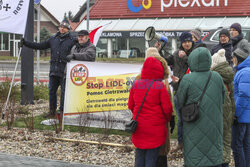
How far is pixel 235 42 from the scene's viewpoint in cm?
811

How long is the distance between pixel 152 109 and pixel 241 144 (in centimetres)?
153

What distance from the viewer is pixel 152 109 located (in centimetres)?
469

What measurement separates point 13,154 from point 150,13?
38.9 meters

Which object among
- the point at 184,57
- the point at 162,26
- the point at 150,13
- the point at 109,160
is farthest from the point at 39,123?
the point at 150,13

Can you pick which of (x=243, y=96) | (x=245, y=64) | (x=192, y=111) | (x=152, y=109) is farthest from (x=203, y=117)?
(x=245, y=64)

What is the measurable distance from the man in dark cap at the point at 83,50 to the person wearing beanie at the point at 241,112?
10.4ft

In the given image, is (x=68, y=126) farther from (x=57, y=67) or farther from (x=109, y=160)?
(x=109, y=160)

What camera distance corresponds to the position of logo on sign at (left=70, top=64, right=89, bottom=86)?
7801 millimetres

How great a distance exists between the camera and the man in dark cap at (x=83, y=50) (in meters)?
7.97

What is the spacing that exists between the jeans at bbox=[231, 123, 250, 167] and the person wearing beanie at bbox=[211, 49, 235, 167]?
38cm

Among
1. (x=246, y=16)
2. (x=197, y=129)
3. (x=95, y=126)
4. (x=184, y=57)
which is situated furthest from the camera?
(x=246, y=16)

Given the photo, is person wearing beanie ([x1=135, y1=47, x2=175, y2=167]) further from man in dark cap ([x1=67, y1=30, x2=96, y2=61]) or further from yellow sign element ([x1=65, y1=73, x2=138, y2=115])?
man in dark cap ([x1=67, y1=30, x2=96, y2=61])

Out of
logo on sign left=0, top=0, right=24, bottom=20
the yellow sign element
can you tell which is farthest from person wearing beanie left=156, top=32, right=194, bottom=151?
logo on sign left=0, top=0, right=24, bottom=20

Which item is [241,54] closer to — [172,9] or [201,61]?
[201,61]
